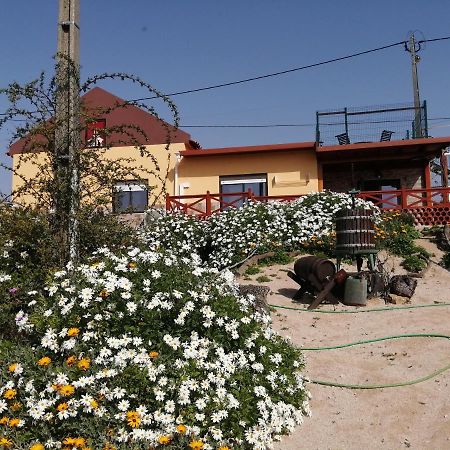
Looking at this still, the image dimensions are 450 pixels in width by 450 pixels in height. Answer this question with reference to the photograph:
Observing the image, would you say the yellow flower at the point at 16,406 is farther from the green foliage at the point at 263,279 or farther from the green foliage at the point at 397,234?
the green foliage at the point at 397,234

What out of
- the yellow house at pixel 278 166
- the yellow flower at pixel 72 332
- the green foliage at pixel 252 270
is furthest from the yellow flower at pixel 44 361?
the yellow house at pixel 278 166

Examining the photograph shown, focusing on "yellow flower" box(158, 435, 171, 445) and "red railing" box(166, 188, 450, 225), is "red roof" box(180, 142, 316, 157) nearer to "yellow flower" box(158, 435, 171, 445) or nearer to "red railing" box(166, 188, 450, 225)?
"red railing" box(166, 188, 450, 225)

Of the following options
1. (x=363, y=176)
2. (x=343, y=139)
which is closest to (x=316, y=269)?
(x=343, y=139)

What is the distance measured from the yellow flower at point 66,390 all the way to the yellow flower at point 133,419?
430 millimetres

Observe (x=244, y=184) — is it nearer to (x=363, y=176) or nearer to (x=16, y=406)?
(x=363, y=176)

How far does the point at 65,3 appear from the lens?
6.90 m

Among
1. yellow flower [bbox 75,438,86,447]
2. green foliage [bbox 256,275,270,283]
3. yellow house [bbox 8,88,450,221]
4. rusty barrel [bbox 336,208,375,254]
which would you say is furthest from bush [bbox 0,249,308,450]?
yellow house [bbox 8,88,450,221]

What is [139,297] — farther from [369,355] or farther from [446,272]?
[446,272]

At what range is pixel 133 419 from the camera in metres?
3.65

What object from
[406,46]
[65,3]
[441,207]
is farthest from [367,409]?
[406,46]

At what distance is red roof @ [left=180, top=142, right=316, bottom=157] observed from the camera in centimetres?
1945

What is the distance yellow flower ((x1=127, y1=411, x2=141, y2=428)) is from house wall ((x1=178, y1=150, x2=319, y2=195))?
1664 centimetres

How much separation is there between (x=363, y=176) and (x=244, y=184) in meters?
4.95

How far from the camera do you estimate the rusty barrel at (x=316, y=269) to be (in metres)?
9.28
